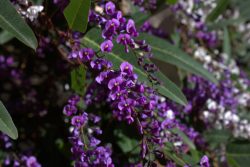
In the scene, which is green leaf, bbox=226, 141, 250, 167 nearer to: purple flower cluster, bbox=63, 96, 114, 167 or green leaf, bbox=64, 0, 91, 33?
purple flower cluster, bbox=63, 96, 114, 167

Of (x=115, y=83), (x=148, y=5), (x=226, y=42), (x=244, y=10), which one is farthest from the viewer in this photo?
(x=244, y=10)

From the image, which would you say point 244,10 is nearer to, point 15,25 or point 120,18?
point 120,18

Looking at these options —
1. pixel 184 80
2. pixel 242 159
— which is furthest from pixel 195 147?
pixel 184 80

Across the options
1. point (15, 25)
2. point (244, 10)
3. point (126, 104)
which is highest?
point (15, 25)

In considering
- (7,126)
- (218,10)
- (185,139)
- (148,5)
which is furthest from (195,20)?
(7,126)

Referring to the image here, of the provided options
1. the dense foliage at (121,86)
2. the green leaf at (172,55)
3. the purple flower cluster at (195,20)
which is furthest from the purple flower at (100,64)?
the purple flower cluster at (195,20)

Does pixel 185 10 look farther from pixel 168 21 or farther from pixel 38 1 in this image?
pixel 38 1

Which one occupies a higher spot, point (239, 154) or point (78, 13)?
point (78, 13)
